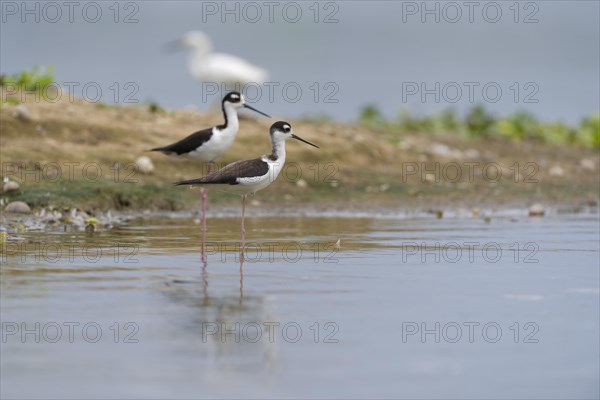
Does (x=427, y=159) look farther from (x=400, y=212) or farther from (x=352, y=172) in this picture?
(x=400, y=212)

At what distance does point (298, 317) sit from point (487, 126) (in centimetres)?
2187

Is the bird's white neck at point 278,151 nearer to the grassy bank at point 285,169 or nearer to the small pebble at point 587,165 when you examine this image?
the grassy bank at point 285,169

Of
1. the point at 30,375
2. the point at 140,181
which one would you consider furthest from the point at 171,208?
the point at 30,375

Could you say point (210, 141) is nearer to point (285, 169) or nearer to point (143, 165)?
point (143, 165)

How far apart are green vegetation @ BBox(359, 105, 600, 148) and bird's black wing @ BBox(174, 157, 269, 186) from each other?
15.2 meters

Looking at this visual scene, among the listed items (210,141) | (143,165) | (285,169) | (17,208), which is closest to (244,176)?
(210,141)

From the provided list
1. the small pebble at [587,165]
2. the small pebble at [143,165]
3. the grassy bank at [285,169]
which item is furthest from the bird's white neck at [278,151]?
the small pebble at [587,165]

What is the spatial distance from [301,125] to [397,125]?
20.6ft

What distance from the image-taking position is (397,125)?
2975 cm

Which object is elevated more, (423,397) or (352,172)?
(352,172)

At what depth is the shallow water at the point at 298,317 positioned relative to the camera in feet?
22.5

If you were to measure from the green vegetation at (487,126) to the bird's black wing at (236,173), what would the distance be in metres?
15.2

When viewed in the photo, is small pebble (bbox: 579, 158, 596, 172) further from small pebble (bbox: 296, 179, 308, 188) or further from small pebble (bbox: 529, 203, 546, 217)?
small pebble (bbox: 296, 179, 308, 188)

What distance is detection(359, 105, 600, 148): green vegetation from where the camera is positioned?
97.8 ft
